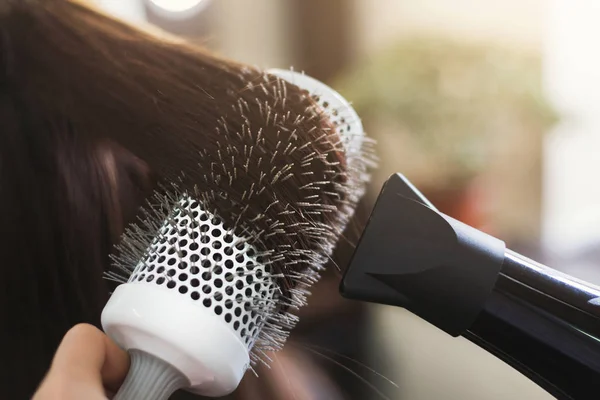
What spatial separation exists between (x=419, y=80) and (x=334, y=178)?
154 millimetres

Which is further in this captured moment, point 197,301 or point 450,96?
point 450,96

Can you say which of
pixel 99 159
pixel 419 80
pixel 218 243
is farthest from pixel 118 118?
pixel 419 80

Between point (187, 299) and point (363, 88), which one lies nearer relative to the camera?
point (187, 299)

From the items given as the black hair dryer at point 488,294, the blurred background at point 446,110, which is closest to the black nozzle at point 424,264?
the black hair dryer at point 488,294

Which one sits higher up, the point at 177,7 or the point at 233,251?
the point at 177,7

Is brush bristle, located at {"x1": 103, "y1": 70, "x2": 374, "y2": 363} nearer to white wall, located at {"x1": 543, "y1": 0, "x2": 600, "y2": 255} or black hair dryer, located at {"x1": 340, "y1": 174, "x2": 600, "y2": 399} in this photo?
black hair dryer, located at {"x1": 340, "y1": 174, "x2": 600, "y2": 399}

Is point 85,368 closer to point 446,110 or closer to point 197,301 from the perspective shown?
point 197,301

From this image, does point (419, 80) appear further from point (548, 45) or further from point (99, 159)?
point (99, 159)

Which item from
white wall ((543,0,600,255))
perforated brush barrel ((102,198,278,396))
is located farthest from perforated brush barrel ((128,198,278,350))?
white wall ((543,0,600,255))

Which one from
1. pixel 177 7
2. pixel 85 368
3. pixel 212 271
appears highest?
pixel 177 7

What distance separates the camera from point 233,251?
0.42 metres

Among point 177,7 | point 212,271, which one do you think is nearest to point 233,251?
point 212,271

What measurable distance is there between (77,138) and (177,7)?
16 cm

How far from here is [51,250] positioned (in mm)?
497
